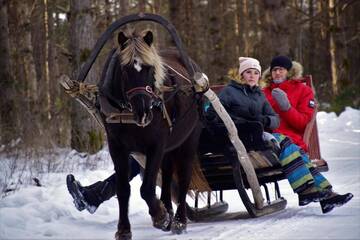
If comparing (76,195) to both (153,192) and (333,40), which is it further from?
(333,40)

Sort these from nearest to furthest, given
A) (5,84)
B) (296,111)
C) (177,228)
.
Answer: (177,228) → (296,111) → (5,84)

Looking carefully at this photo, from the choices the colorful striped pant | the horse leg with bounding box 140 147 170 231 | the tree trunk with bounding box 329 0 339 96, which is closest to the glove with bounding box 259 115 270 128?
the colorful striped pant

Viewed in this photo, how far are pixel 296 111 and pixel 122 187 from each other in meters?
2.22

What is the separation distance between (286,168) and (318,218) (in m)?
0.67

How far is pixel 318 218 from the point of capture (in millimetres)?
5352

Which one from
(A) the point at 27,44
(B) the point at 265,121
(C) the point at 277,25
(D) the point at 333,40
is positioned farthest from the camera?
(D) the point at 333,40

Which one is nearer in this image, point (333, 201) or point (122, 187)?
point (122, 187)

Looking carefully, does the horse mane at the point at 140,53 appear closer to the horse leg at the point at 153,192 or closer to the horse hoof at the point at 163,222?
the horse leg at the point at 153,192

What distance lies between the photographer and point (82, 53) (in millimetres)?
10438

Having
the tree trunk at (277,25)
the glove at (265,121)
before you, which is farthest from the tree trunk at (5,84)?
the glove at (265,121)

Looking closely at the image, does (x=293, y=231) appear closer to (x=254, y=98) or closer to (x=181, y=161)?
(x=181, y=161)

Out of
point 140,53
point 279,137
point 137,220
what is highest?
point 140,53

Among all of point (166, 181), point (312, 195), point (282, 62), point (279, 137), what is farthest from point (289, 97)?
point (166, 181)

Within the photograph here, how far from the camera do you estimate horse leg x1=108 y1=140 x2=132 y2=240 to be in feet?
16.4
